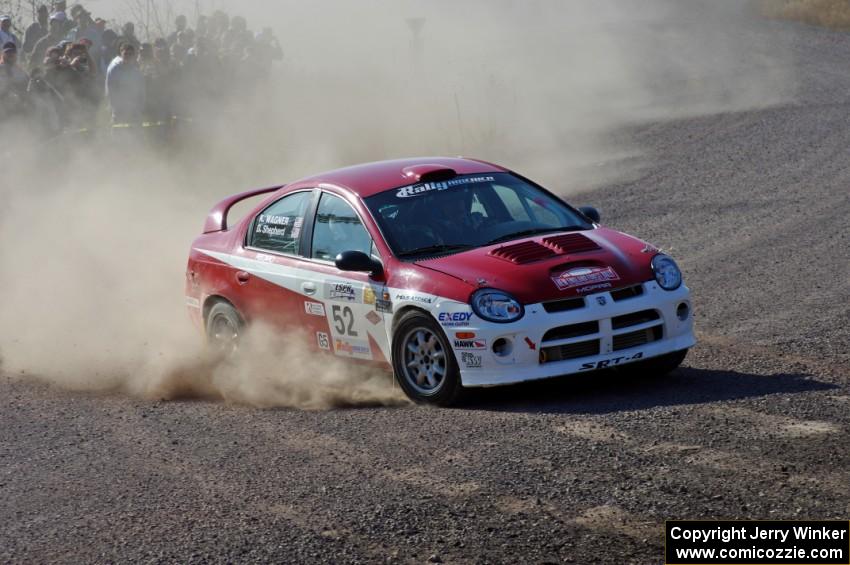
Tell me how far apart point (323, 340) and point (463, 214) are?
1.30 metres

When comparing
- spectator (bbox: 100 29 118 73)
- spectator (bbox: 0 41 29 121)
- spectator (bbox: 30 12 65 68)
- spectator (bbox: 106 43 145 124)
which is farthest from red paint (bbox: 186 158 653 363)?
spectator (bbox: 100 29 118 73)

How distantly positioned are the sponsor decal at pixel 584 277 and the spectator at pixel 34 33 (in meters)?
15.5

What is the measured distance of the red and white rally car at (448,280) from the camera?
771cm

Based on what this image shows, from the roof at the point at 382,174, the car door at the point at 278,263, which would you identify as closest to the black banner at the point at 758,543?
the roof at the point at 382,174

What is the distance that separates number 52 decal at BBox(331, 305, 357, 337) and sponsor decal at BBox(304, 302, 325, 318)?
0.36ft

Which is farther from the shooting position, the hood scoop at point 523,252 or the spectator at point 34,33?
the spectator at point 34,33

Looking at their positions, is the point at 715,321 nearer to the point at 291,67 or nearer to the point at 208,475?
the point at 208,475

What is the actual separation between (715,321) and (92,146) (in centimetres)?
1078

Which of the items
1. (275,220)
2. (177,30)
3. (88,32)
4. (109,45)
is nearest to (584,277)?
(275,220)

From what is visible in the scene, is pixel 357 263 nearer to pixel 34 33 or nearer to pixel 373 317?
pixel 373 317

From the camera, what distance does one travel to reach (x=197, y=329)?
10.2 metres

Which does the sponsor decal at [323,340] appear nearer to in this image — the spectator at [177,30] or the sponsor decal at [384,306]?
the sponsor decal at [384,306]

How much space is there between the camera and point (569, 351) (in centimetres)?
772

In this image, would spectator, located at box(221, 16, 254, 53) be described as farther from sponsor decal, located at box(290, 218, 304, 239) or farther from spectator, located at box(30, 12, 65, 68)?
sponsor decal, located at box(290, 218, 304, 239)
